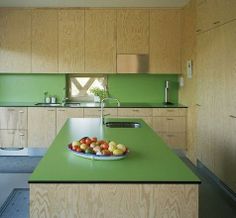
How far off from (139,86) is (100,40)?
3.77 ft

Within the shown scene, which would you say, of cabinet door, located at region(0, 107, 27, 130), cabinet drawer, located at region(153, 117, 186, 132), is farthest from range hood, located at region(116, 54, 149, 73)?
cabinet door, located at region(0, 107, 27, 130)

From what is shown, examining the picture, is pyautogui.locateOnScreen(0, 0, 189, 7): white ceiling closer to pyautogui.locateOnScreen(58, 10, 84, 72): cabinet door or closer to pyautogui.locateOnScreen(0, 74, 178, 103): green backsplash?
pyautogui.locateOnScreen(58, 10, 84, 72): cabinet door

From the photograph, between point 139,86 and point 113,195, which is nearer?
point 113,195

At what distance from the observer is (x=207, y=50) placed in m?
4.87

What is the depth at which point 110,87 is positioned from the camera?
6.73m

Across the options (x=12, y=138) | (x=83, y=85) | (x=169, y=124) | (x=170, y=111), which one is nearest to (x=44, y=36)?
(x=83, y=85)

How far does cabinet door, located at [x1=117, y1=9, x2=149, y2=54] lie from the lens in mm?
6270

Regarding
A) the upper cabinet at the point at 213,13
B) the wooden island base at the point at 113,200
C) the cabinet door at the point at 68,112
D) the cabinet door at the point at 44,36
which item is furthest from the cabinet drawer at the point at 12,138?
the wooden island base at the point at 113,200

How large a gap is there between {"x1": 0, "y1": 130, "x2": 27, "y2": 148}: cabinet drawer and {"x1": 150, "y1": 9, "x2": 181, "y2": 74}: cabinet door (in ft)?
8.29

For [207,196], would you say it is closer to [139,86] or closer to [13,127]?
[139,86]

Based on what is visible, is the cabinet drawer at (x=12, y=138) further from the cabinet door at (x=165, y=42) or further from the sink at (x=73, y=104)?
the cabinet door at (x=165, y=42)

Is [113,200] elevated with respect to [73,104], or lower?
lower

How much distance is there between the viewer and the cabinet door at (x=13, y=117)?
6.04m

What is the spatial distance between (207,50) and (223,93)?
0.91 m
